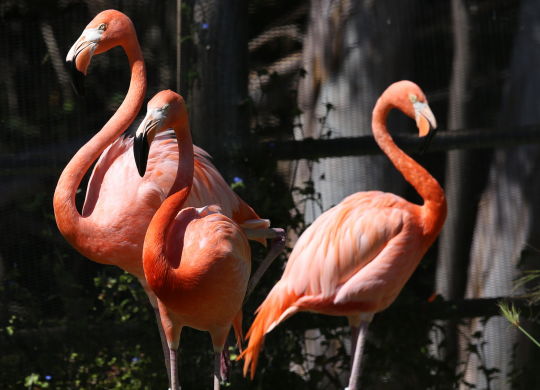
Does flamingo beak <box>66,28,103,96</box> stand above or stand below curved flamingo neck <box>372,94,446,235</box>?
above

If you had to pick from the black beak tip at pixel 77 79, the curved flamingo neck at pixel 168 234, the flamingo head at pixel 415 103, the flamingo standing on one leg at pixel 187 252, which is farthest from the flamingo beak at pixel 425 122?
the black beak tip at pixel 77 79

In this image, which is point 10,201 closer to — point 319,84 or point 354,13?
A: point 319,84

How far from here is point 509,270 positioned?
497cm

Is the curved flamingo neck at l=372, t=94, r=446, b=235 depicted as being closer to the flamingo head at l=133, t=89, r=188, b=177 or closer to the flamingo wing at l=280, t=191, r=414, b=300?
the flamingo wing at l=280, t=191, r=414, b=300

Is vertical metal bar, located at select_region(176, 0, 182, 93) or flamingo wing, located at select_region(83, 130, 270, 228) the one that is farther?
vertical metal bar, located at select_region(176, 0, 182, 93)

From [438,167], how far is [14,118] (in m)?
2.27

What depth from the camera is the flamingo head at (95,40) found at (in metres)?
3.32

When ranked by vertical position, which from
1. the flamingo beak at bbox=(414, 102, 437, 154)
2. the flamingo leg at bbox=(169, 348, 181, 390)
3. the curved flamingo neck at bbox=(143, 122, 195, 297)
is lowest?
the flamingo leg at bbox=(169, 348, 181, 390)

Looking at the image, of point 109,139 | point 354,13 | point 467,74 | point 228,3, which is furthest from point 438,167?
point 109,139

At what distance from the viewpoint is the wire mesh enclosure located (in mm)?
4426

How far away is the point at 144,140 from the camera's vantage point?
299cm

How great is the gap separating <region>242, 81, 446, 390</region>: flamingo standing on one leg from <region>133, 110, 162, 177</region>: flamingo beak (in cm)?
111

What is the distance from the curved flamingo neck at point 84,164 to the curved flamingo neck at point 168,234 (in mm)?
361

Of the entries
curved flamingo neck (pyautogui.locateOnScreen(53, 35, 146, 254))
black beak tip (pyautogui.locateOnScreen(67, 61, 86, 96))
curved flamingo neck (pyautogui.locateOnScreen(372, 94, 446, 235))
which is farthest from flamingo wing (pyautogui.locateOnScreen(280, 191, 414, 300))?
black beak tip (pyautogui.locateOnScreen(67, 61, 86, 96))
